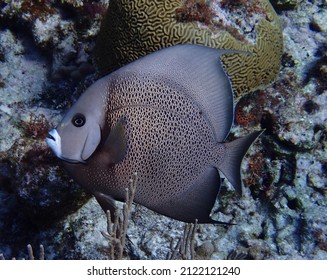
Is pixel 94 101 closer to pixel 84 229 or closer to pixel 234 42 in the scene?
pixel 84 229

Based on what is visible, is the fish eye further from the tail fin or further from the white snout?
the tail fin

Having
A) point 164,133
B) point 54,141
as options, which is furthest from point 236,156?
point 54,141

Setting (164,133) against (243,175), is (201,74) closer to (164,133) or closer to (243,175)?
(164,133)

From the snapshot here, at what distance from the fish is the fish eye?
0.13 feet

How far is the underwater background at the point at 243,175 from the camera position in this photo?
3.24 m

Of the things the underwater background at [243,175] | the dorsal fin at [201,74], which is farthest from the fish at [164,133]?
the underwater background at [243,175]

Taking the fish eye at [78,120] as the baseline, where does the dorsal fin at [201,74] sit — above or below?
above

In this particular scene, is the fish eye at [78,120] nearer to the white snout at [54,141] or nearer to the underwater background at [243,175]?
the white snout at [54,141]

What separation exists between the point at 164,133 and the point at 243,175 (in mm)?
2041

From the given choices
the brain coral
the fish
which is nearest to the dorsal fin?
the fish

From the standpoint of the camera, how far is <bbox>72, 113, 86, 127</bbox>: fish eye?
184cm

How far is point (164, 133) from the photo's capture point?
199 centimetres

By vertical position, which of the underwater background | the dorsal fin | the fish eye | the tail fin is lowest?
the underwater background

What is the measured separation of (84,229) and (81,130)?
178 cm
